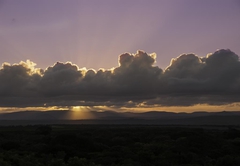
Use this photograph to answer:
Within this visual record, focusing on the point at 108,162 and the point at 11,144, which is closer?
the point at 108,162

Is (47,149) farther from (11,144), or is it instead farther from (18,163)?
(18,163)

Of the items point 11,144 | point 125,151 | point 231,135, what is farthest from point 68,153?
point 231,135

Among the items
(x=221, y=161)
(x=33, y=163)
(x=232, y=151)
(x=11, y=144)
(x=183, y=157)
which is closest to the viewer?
(x=33, y=163)

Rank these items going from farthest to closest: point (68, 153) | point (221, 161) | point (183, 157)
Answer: point (68, 153) < point (183, 157) < point (221, 161)

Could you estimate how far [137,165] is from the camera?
33.1m

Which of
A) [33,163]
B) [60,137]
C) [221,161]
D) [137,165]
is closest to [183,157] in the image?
[221,161]

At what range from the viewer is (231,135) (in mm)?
81188

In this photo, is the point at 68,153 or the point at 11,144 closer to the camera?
the point at 68,153

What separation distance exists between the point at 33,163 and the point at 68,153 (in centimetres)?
1410

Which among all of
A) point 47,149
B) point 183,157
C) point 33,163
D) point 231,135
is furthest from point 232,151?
point 231,135

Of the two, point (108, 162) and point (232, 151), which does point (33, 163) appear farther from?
point (232, 151)

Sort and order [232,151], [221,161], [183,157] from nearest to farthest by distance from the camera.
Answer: [221,161] → [183,157] → [232,151]

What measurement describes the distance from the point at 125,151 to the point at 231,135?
42.8m

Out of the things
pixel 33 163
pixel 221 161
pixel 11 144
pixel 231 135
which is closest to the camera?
pixel 33 163
